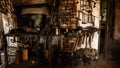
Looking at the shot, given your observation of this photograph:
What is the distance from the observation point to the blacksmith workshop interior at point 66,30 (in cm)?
304

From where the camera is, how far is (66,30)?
306 centimetres

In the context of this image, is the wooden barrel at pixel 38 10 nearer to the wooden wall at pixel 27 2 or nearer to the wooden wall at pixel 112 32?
the wooden wall at pixel 27 2

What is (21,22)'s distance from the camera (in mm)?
3705

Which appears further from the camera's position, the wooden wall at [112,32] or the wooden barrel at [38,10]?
the wooden barrel at [38,10]

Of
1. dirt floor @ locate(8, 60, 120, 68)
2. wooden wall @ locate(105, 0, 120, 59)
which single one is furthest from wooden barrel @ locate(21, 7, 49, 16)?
wooden wall @ locate(105, 0, 120, 59)

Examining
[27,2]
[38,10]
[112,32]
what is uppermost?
[27,2]

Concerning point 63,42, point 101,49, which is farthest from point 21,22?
point 101,49

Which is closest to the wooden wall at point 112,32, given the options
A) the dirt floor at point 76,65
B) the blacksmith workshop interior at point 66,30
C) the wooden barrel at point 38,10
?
the blacksmith workshop interior at point 66,30

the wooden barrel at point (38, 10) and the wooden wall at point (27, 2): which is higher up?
the wooden wall at point (27, 2)

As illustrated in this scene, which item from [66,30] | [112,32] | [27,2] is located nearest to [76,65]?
[66,30]

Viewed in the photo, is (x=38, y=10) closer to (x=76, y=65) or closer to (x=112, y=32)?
(x=76, y=65)

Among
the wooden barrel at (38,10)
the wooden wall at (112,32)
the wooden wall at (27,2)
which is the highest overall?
the wooden wall at (27,2)

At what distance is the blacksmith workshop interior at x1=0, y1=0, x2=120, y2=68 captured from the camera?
3045 mm

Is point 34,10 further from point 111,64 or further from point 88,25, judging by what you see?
point 111,64
